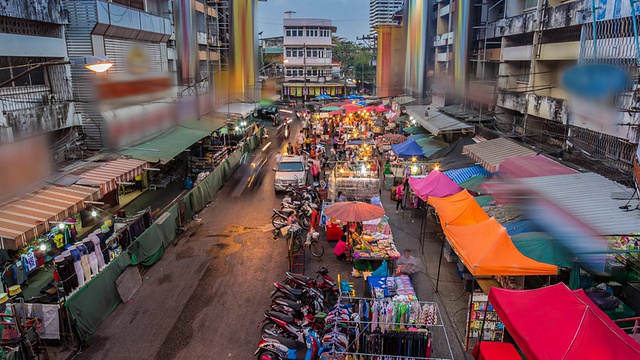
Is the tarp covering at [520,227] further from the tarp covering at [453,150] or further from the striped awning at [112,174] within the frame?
the striped awning at [112,174]

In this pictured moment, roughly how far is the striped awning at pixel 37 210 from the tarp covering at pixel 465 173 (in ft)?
40.7

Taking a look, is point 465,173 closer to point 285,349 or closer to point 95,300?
point 285,349

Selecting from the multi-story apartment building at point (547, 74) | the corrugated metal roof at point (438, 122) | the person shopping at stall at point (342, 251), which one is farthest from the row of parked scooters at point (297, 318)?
the corrugated metal roof at point (438, 122)

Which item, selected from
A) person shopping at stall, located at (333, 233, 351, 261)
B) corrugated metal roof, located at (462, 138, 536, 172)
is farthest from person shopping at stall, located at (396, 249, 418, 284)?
corrugated metal roof, located at (462, 138, 536, 172)

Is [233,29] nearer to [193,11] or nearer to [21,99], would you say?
[193,11]

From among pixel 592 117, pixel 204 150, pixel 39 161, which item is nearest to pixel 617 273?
pixel 592 117

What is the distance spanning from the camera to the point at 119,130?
1798 centimetres

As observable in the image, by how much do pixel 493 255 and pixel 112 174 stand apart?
12.4m

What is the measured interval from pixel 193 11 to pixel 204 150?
9.75m

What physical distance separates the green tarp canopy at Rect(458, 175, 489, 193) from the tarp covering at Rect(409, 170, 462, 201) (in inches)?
19.0

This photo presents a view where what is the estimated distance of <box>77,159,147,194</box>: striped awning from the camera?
13.7 meters

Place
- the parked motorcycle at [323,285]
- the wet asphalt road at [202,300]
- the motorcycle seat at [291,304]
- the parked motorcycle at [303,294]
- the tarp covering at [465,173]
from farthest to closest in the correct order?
the tarp covering at [465,173], the parked motorcycle at [323,285], the parked motorcycle at [303,294], the motorcycle seat at [291,304], the wet asphalt road at [202,300]

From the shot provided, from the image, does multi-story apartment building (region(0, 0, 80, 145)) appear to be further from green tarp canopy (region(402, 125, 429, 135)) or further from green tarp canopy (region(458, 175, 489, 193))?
green tarp canopy (region(402, 125, 429, 135))

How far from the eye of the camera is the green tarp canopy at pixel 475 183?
14.5m
